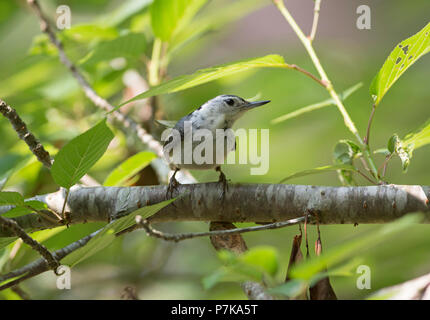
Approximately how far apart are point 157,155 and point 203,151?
210mm

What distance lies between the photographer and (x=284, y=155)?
2949mm

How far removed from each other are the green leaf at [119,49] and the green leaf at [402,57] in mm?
1224

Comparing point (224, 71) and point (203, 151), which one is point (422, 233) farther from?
point (224, 71)

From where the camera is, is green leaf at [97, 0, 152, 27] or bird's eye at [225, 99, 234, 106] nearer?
bird's eye at [225, 99, 234, 106]

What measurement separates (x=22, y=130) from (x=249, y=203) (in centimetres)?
81

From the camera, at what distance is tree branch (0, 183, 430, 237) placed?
1436 mm

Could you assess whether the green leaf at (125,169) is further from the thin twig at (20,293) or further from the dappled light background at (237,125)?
the thin twig at (20,293)

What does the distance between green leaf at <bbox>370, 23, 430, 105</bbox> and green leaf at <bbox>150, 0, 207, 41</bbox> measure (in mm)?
1142

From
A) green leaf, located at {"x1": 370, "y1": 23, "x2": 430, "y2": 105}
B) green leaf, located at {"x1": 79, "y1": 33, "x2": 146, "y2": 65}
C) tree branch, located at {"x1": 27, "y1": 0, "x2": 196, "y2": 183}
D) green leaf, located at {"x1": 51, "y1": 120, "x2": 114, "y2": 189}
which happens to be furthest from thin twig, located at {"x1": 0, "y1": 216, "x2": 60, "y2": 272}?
green leaf, located at {"x1": 370, "y1": 23, "x2": 430, "y2": 105}

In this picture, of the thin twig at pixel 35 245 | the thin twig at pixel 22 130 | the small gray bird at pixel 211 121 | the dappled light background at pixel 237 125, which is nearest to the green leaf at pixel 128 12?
the dappled light background at pixel 237 125

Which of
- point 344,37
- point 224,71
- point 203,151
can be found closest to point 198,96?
point 203,151

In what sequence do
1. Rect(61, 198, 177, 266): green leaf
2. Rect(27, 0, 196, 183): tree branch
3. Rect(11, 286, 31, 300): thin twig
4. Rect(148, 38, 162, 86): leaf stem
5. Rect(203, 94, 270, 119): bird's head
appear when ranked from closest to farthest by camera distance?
Rect(61, 198, 177, 266): green leaf → Rect(11, 286, 31, 300): thin twig → Rect(27, 0, 196, 183): tree branch → Rect(203, 94, 270, 119): bird's head → Rect(148, 38, 162, 86): leaf stem

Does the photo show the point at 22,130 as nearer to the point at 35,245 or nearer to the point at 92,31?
the point at 35,245

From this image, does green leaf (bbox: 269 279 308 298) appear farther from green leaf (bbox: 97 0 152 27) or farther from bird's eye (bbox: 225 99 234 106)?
green leaf (bbox: 97 0 152 27)
